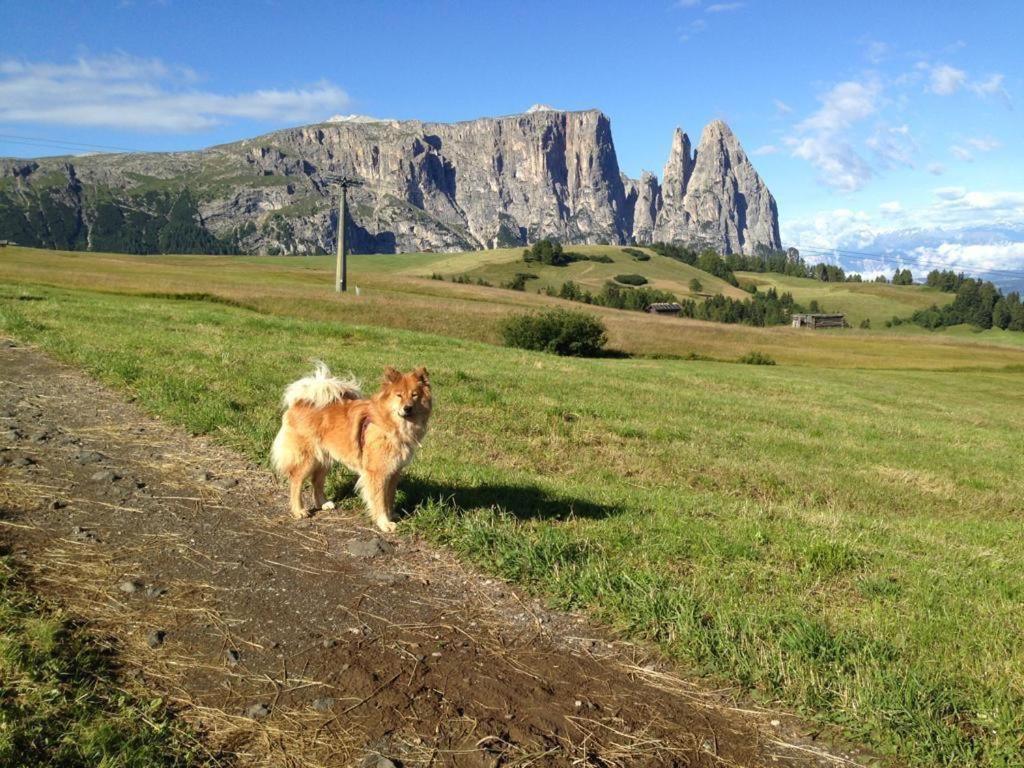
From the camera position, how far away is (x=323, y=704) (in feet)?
13.7

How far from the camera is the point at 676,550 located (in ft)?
24.2

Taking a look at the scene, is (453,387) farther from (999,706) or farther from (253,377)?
(999,706)

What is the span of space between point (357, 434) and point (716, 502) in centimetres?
590

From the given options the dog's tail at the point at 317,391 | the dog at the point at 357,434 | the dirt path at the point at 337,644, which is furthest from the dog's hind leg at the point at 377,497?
the dog's tail at the point at 317,391

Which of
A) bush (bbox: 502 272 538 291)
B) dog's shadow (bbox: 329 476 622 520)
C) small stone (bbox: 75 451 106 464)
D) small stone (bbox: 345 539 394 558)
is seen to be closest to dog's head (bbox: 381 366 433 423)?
dog's shadow (bbox: 329 476 622 520)

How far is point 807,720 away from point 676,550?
2967 mm

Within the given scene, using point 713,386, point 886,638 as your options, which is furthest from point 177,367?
→ point 713,386

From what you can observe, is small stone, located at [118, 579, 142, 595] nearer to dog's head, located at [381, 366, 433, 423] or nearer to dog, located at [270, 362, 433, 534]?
dog, located at [270, 362, 433, 534]

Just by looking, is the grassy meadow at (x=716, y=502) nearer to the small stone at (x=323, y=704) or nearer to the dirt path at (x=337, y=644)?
the dirt path at (x=337, y=644)

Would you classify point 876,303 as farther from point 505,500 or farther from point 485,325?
point 505,500

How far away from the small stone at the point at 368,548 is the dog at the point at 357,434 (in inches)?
15.5

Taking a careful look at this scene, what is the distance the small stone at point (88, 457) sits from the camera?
8.23 metres

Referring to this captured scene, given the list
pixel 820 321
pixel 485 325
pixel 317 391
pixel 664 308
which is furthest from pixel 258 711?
pixel 820 321

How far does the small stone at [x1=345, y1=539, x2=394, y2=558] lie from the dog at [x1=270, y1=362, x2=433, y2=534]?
0.39m
